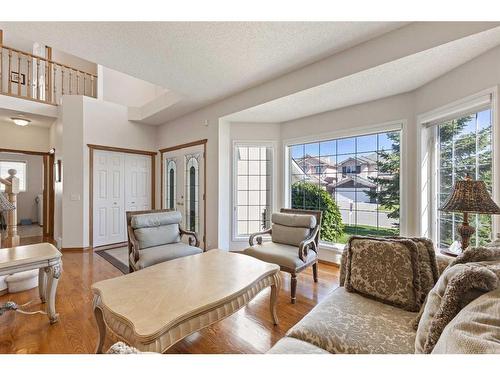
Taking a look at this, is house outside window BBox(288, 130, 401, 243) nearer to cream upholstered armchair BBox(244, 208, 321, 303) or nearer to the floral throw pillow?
cream upholstered armchair BBox(244, 208, 321, 303)

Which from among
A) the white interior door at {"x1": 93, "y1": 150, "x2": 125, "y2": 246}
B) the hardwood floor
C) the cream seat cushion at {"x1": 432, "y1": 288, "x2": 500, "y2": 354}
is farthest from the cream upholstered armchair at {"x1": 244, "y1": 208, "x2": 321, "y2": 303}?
the white interior door at {"x1": 93, "y1": 150, "x2": 125, "y2": 246}

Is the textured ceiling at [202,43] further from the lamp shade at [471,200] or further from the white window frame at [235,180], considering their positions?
the lamp shade at [471,200]

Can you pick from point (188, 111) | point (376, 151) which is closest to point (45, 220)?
point (188, 111)

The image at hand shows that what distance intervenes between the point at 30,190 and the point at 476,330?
9.92 metres

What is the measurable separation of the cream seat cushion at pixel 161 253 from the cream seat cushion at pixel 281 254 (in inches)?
28.9

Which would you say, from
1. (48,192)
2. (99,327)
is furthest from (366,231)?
(48,192)

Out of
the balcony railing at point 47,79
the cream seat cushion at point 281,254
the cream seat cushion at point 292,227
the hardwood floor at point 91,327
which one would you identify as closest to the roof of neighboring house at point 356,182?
the cream seat cushion at point 292,227

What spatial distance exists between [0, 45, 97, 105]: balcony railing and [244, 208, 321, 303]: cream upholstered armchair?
206 inches

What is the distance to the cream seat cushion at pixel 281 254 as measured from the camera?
7.86 feet

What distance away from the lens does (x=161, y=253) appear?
8.40 feet

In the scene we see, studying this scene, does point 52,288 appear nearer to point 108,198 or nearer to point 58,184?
point 108,198

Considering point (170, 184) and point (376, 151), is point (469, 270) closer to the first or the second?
point (376, 151)

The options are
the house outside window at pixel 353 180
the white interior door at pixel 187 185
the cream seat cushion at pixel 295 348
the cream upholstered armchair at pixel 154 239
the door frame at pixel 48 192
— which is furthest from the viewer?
the door frame at pixel 48 192
